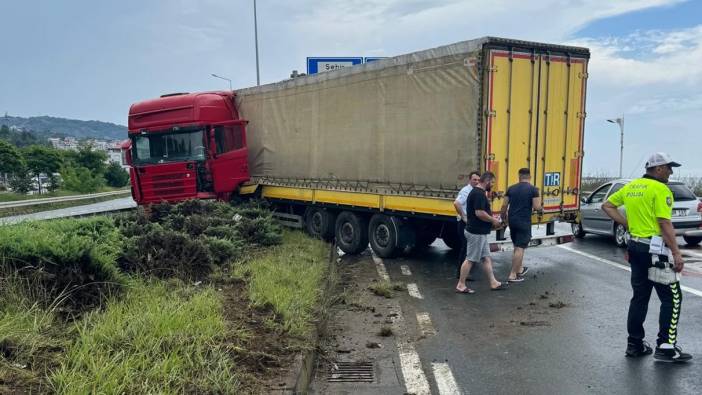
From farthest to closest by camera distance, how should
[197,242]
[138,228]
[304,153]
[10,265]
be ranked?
[304,153], [138,228], [197,242], [10,265]

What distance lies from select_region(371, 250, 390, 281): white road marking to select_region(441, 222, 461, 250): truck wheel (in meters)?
1.32

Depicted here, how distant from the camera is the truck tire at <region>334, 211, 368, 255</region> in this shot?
439 inches

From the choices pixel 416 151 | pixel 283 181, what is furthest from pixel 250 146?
pixel 416 151

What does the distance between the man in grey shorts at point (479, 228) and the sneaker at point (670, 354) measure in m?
3.04

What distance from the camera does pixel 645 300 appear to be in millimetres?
5195

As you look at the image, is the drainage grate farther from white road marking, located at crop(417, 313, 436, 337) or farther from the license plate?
the license plate

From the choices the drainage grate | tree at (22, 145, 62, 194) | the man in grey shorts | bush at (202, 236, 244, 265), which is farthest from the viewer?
tree at (22, 145, 62, 194)

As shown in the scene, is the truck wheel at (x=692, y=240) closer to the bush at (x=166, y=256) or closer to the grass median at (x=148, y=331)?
the grass median at (x=148, y=331)

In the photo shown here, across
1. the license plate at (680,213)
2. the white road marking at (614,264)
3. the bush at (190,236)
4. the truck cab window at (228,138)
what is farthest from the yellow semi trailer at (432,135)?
the license plate at (680,213)

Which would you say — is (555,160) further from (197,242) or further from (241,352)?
(241,352)

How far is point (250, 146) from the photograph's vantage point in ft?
47.5

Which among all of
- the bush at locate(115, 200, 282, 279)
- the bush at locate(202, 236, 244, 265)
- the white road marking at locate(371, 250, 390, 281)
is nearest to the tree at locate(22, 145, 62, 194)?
the bush at locate(115, 200, 282, 279)

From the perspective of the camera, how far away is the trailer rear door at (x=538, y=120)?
8.39 metres

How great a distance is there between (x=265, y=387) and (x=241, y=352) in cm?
56
